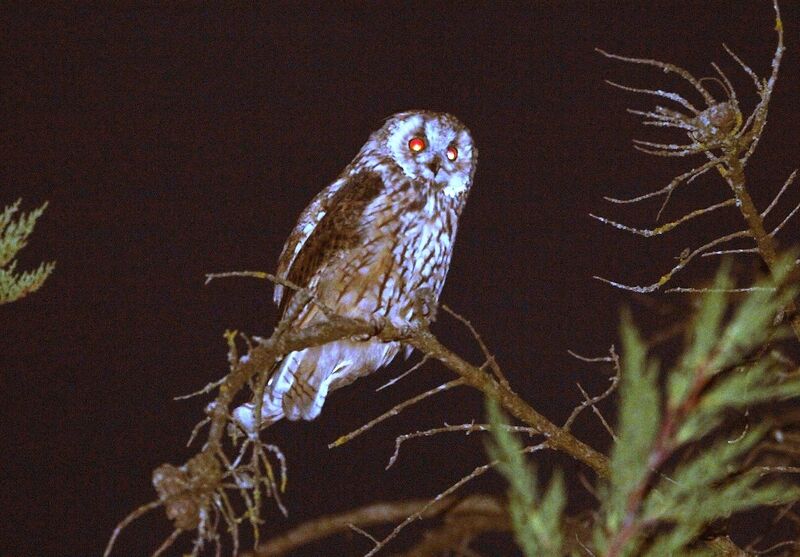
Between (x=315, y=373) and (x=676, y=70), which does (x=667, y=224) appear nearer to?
(x=676, y=70)

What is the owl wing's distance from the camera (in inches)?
132


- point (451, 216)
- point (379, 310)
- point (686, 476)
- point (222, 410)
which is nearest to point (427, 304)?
point (379, 310)

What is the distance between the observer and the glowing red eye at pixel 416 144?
3.69 m

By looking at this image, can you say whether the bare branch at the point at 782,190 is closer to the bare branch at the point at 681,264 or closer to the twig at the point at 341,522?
the bare branch at the point at 681,264

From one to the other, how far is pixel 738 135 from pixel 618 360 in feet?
2.27

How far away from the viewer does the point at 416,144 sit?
3.70 metres

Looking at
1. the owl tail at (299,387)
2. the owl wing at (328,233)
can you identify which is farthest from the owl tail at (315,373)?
the owl wing at (328,233)

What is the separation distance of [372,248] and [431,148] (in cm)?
59

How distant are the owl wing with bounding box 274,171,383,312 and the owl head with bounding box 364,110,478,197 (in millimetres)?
167

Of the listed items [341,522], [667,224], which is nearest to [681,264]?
[667,224]

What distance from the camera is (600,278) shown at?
2.25 meters

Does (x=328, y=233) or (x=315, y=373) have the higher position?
(x=328, y=233)

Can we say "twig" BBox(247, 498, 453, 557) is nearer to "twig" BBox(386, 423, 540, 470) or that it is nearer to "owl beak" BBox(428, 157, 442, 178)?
"twig" BBox(386, 423, 540, 470)

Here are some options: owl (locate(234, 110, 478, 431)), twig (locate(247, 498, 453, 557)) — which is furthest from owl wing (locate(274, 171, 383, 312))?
twig (locate(247, 498, 453, 557))
